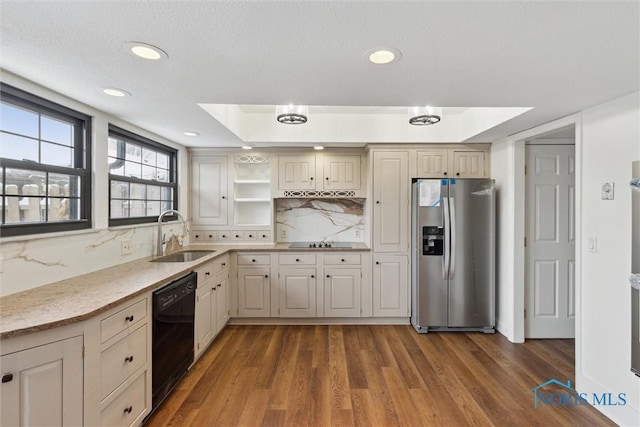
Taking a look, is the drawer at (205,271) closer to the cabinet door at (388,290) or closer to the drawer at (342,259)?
the drawer at (342,259)

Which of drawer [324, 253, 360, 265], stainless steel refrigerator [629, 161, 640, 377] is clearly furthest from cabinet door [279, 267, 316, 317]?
stainless steel refrigerator [629, 161, 640, 377]

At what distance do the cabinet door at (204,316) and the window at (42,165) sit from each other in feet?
3.48

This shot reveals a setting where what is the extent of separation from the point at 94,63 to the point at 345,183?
2.72m

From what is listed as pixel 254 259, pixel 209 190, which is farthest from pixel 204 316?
pixel 209 190

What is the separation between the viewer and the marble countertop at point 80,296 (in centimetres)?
127

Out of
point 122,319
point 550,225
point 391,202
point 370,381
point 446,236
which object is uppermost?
point 391,202

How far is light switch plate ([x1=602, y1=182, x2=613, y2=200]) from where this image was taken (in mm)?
1993

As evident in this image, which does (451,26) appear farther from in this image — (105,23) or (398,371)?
(398,371)

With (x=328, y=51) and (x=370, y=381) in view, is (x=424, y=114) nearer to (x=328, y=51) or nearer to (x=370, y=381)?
(x=328, y=51)

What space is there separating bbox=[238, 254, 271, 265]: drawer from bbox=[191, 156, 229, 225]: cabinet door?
624 millimetres

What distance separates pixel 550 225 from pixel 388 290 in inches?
72.5

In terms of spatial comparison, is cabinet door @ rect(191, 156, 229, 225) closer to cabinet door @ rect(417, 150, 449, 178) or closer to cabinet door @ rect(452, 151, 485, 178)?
cabinet door @ rect(417, 150, 449, 178)

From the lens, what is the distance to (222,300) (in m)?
3.20

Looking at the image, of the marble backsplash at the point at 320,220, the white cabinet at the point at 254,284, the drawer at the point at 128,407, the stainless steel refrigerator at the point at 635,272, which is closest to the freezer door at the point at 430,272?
the marble backsplash at the point at 320,220
